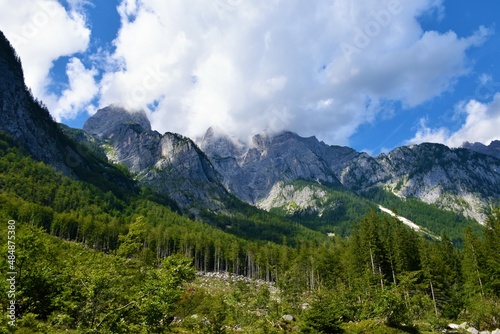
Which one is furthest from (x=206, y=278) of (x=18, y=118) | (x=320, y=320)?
(x=18, y=118)

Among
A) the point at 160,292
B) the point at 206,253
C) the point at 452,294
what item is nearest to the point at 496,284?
the point at 452,294

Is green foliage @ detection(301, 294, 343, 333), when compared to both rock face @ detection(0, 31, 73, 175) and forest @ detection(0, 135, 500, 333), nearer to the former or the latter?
forest @ detection(0, 135, 500, 333)

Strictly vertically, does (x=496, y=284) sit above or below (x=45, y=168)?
below

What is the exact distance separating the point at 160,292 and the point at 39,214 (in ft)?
417

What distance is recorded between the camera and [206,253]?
427 ft

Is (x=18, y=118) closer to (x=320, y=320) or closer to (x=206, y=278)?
(x=206, y=278)

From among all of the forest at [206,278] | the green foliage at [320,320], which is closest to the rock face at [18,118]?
the forest at [206,278]

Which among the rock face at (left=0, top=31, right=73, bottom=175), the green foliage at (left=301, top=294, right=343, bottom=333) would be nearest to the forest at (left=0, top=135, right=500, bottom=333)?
the green foliage at (left=301, top=294, right=343, bottom=333)

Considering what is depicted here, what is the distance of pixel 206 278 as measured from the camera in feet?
354

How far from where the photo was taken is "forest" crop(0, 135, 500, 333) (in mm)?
13922

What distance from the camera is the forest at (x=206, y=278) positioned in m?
13.9

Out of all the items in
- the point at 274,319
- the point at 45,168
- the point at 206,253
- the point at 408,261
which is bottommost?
the point at 274,319

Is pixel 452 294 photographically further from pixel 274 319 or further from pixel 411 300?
pixel 274 319

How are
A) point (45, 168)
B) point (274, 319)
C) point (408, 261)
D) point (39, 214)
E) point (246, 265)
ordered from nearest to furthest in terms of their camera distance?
1. point (274, 319)
2. point (408, 261)
3. point (39, 214)
4. point (246, 265)
5. point (45, 168)
